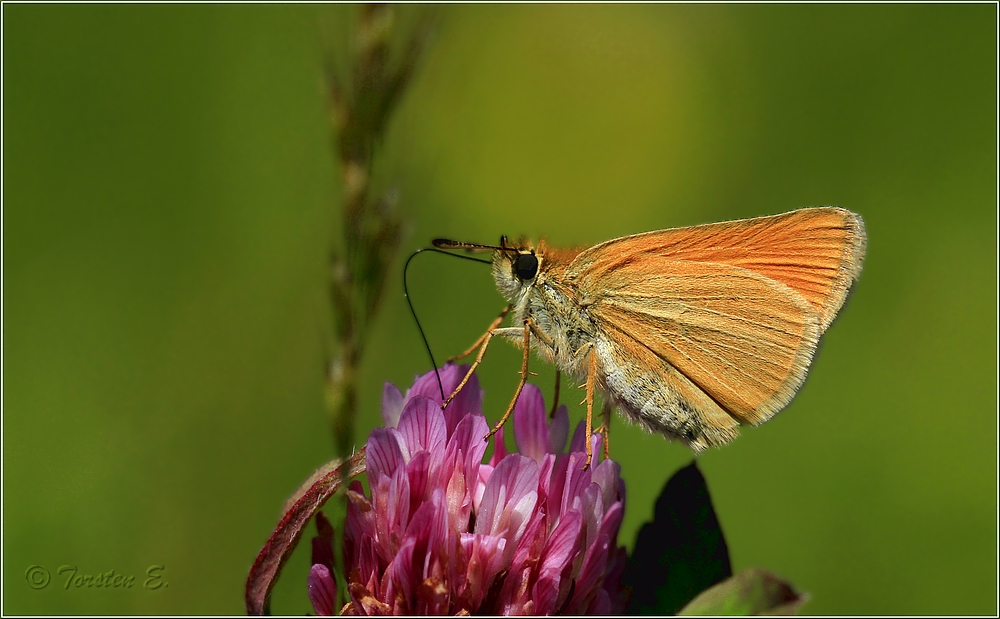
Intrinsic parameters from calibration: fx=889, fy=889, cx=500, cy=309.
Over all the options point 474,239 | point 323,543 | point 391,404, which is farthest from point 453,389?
point 474,239

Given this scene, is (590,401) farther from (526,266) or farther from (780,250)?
(780,250)

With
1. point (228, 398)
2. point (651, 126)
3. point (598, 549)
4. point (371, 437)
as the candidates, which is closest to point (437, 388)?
point (371, 437)

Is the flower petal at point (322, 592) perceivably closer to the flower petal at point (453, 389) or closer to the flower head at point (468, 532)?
the flower head at point (468, 532)

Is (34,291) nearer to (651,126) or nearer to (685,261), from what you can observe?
(685,261)

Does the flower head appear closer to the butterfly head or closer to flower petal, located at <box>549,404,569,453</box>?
flower petal, located at <box>549,404,569,453</box>

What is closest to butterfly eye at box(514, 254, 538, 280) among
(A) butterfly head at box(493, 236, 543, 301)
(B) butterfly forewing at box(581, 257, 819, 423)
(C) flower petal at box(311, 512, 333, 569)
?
(A) butterfly head at box(493, 236, 543, 301)
